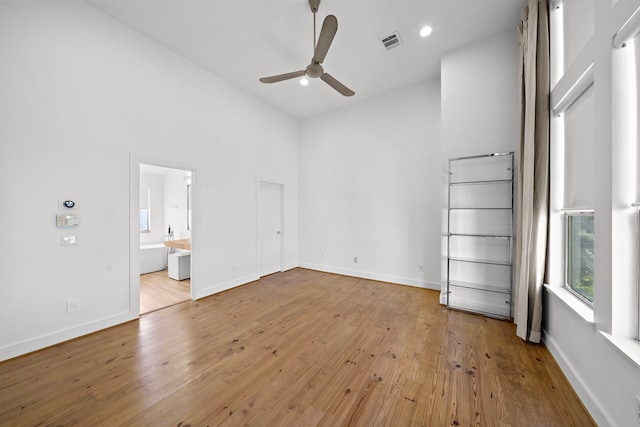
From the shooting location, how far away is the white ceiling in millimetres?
2602

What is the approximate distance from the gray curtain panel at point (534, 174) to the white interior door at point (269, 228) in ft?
13.4

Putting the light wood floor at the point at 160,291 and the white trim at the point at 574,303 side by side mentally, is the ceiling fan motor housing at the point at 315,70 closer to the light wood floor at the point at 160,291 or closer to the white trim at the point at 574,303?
the white trim at the point at 574,303

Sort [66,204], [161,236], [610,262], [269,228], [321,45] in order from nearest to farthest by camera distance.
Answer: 1. [610,262]
2. [321,45]
3. [66,204]
4. [269,228]
5. [161,236]

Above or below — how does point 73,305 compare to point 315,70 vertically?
below

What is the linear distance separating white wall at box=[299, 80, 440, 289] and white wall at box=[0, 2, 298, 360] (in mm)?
2315

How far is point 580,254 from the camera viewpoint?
202 centimetres

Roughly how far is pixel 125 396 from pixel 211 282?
213 cm

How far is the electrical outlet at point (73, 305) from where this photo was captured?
2.45 m

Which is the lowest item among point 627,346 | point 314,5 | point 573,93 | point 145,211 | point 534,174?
point 627,346

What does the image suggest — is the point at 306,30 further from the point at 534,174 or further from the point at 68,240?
the point at 68,240

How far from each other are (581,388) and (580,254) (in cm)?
105

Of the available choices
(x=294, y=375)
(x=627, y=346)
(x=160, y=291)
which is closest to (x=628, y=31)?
(x=627, y=346)

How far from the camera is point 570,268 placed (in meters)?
2.18

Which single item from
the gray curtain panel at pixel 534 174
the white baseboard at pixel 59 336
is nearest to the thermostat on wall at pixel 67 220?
the white baseboard at pixel 59 336
